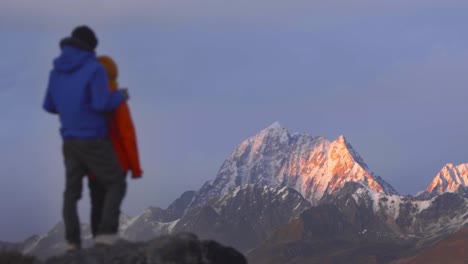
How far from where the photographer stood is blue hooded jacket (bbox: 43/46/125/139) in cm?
1612

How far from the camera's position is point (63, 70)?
16547mm

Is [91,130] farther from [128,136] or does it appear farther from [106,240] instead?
[106,240]

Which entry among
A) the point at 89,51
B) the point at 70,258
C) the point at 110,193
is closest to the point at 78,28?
the point at 89,51

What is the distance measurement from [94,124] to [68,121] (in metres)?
0.47

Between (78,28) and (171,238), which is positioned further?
(78,28)

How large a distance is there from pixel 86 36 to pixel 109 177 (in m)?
2.49

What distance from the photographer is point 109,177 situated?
645 inches

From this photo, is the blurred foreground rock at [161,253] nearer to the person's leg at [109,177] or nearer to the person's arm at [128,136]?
the person's leg at [109,177]

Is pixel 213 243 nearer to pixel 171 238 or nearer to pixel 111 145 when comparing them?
pixel 171 238

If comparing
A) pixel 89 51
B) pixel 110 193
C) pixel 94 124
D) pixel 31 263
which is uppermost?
pixel 89 51

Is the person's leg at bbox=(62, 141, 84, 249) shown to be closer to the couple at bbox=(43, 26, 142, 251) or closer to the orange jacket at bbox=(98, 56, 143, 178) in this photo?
the couple at bbox=(43, 26, 142, 251)

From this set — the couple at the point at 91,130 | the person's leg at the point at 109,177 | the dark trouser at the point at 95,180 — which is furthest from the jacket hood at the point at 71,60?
the person's leg at the point at 109,177

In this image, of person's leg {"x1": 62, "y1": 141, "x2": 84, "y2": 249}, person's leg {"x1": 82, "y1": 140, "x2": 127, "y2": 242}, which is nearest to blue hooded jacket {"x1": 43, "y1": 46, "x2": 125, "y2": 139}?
person's leg {"x1": 82, "y1": 140, "x2": 127, "y2": 242}

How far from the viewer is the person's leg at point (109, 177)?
642 inches
